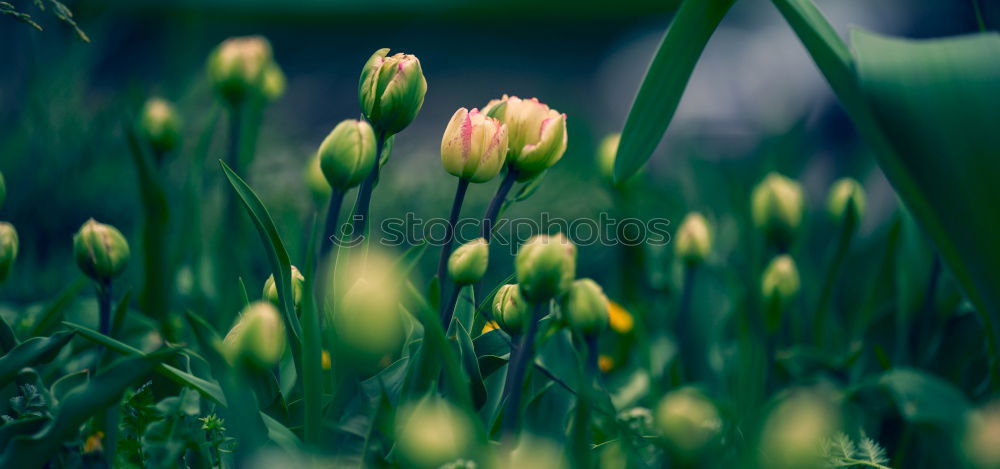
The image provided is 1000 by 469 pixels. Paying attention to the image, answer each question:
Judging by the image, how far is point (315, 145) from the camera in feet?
6.95

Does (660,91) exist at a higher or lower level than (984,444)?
higher

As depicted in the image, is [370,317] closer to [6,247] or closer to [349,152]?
→ [349,152]

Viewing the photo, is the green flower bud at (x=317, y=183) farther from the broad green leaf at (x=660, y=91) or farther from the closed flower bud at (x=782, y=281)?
the closed flower bud at (x=782, y=281)

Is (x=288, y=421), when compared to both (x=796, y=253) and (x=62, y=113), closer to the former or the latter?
(x=796, y=253)

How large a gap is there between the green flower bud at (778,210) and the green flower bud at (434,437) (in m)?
0.57

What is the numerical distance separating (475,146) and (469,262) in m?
0.07

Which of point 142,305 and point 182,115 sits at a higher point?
point 182,115

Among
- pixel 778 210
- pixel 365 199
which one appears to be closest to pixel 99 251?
pixel 365 199

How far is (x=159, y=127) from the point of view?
873 millimetres

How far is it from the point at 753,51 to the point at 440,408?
336cm

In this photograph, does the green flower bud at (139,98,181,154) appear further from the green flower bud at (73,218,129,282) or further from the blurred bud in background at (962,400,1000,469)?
the blurred bud in background at (962,400,1000,469)

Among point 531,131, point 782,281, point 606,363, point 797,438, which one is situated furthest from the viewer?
point 606,363

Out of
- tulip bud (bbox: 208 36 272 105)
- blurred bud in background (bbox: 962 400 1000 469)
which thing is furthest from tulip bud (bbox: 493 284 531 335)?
tulip bud (bbox: 208 36 272 105)

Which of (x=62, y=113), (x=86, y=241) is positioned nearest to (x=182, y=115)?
(x=62, y=113)
